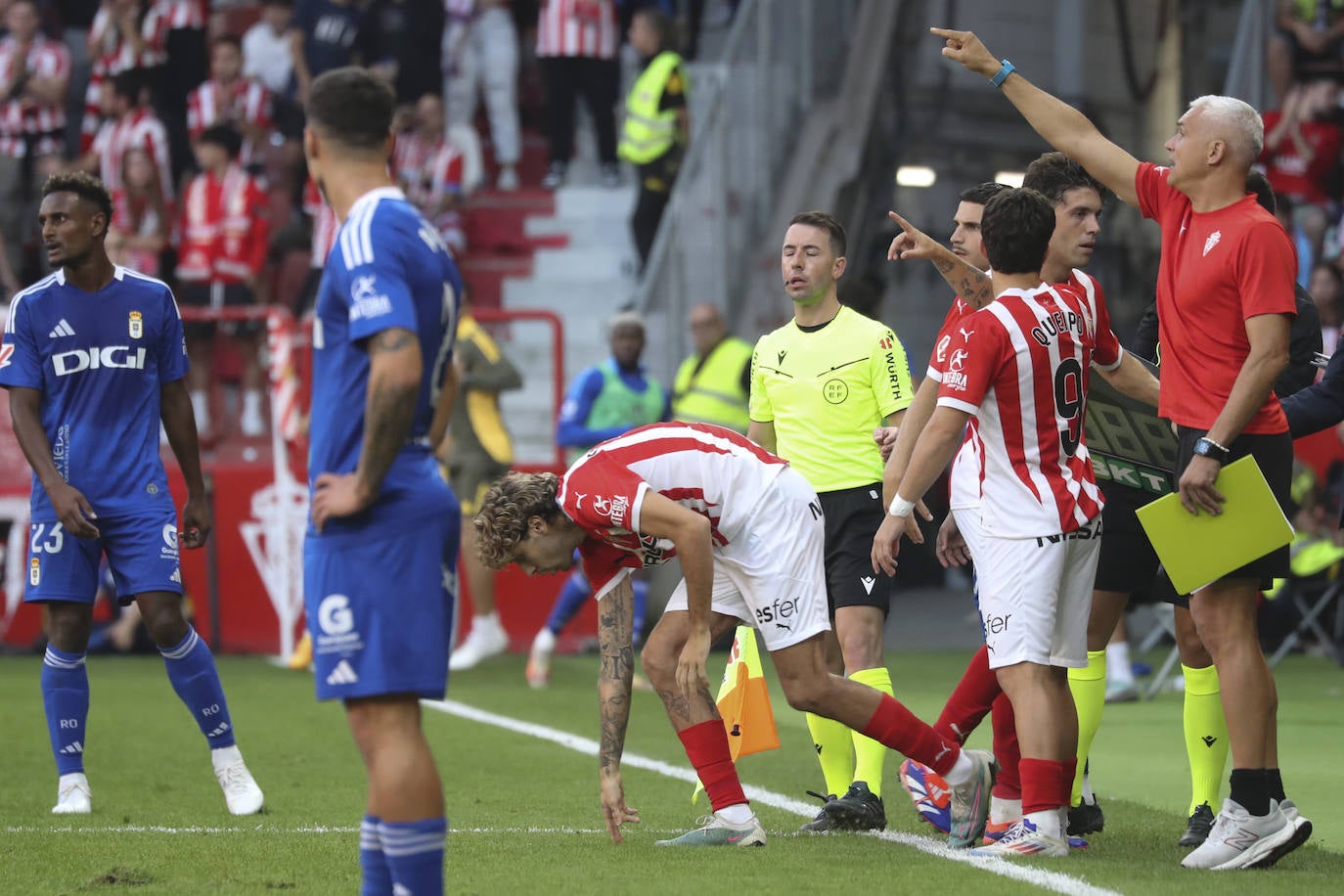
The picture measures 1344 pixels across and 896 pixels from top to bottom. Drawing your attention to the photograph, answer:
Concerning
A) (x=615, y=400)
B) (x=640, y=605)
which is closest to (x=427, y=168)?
(x=615, y=400)

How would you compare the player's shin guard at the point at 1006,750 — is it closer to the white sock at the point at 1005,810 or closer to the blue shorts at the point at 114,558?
the white sock at the point at 1005,810

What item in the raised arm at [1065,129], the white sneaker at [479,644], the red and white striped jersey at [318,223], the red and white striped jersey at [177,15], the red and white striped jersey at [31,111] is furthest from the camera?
the red and white striped jersey at [177,15]

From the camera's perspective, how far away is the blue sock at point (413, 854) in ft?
14.0

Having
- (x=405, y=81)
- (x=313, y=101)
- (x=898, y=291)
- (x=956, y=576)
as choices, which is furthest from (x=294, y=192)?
(x=313, y=101)

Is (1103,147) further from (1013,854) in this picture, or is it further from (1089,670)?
(1013,854)

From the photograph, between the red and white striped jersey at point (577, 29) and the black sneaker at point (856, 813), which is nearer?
the black sneaker at point (856, 813)

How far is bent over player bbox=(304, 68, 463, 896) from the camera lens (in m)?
4.29

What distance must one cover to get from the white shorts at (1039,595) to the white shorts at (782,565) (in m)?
0.54

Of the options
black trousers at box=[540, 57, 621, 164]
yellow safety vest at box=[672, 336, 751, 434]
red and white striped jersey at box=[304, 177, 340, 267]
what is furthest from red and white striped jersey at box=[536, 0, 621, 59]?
yellow safety vest at box=[672, 336, 751, 434]

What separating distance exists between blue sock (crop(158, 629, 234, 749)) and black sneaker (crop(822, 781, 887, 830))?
231 centimetres

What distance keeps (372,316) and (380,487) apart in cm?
40

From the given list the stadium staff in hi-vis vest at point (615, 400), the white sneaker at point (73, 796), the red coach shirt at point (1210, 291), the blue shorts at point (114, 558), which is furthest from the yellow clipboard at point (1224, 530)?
the stadium staff in hi-vis vest at point (615, 400)

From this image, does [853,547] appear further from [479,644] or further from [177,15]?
[177,15]

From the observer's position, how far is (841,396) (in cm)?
707
